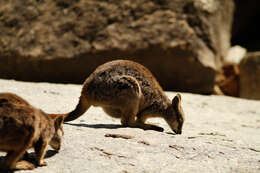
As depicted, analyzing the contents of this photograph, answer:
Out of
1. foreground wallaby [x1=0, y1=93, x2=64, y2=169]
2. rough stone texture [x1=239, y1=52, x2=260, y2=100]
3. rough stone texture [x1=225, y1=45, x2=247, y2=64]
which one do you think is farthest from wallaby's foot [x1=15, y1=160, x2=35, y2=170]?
rough stone texture [x1=225, y1=45, x2=247, y2=64]

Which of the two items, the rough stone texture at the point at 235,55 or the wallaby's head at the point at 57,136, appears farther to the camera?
the rough stone texture at the point at 235,55

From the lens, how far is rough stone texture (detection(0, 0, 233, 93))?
10.5 meters

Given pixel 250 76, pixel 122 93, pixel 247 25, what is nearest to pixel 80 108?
pixel 122 93

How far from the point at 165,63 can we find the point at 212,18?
2.15 metres

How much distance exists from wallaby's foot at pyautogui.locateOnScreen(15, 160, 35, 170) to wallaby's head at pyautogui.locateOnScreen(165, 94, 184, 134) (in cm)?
303

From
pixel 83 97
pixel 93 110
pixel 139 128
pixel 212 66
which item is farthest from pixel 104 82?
pixel 212 66

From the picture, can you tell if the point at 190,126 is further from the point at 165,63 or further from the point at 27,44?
the point at 27,44

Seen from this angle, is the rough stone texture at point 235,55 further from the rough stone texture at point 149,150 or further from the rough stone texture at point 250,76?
the rough stone texture at point 149,150

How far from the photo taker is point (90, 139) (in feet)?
15.7

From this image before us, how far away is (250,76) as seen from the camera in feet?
45.8

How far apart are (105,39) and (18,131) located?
7.46 meters

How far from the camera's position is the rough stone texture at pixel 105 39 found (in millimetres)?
10516

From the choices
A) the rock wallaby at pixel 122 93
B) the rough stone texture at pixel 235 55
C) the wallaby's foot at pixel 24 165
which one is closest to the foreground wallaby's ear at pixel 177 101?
the rock wallaby at pixel 122 93

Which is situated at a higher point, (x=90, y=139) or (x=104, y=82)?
(x=104, y=82)
